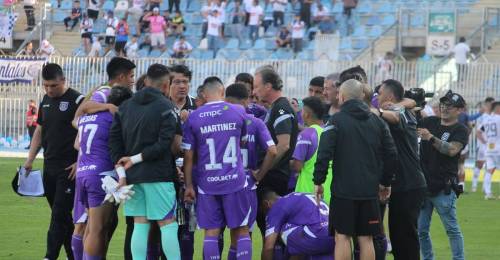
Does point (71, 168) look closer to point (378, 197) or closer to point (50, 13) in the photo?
point (378, 197)

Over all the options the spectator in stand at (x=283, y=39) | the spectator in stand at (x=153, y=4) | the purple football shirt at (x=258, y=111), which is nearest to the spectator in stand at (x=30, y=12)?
the spectator in stand at (x=153, y=4)

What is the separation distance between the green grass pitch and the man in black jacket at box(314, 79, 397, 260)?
306cm

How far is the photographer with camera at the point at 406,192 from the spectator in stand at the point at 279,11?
26.6 metres

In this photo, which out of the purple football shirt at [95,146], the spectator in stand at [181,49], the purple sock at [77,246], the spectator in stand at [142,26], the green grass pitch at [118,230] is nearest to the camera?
the purple football shirt at [95,146]

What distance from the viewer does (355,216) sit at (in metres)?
10.9

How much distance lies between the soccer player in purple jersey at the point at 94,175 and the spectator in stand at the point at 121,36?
25889mm

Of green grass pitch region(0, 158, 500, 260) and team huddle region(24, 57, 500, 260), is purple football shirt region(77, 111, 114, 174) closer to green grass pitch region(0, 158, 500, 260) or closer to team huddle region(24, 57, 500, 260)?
team huddle region(24, 57, 500, 260)

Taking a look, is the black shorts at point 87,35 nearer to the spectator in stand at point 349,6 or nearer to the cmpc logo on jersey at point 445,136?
the spectator in stand at point 349,6

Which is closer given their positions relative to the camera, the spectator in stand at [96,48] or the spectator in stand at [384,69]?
the spectator in stand at [384,69]

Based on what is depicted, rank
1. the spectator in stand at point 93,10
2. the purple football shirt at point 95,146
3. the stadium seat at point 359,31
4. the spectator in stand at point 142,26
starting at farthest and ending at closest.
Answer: the spectator in stand at point 93,10 < the spectator in stand at point 142,26 < the stadium seat at point 359,31 < the purple football shirt at point 95,146

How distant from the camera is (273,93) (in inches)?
486

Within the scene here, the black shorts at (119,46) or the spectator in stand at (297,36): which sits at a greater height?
Result: the spectator in stand at (297,36)

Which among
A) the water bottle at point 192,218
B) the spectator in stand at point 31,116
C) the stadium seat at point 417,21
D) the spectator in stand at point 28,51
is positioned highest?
the stadium seat at point 417,21

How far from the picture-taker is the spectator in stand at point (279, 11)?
38.3 m
